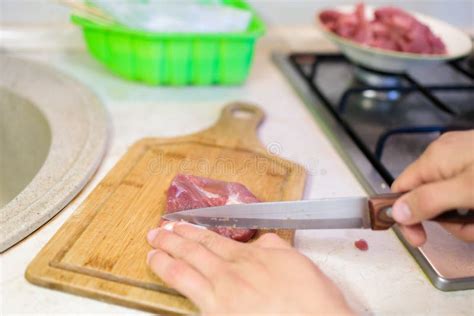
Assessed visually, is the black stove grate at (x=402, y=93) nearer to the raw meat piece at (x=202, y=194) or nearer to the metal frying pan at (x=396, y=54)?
the metal frying pan at (x=396, y=54)

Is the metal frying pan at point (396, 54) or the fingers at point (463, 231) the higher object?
the metal frying pan at point (396, 54)

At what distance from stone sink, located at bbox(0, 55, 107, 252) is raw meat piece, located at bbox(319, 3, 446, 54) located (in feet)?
1.82

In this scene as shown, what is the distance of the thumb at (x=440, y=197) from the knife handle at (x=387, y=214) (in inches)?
1.1

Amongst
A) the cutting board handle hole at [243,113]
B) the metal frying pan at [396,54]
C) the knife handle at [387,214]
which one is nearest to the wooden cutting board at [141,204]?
the cutting board handle hole at [243,113]

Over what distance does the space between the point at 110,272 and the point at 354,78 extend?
0.79 metres

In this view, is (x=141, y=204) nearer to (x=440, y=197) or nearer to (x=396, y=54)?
(x=440, y=197)

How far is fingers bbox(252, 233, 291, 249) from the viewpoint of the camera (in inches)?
21.6

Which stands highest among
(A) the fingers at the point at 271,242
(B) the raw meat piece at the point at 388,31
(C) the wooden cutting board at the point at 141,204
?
(B) the raw meat piece at the point at 388,31

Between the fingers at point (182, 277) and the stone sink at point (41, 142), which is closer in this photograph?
the fingers at point (182, 277)

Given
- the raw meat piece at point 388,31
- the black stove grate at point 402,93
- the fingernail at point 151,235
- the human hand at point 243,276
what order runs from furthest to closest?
the raw meat piece at point 388,31, the black stove grate at point 402,93, the fingernail at point 151,235, the human hand at point 243,276

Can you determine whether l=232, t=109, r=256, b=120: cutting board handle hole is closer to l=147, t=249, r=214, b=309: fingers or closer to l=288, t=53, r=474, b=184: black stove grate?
l=288, t=53, r=474, b=184: black stove grate

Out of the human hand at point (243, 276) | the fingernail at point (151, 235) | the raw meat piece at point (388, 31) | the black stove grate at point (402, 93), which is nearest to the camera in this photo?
the human hand at point (243, 276)

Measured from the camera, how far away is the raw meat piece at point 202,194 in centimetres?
64

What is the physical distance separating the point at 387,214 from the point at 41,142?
631 mm
